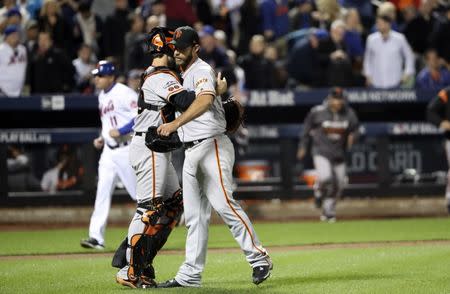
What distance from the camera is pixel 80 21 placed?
17578 millimetres

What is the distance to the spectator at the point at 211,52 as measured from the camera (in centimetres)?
1694

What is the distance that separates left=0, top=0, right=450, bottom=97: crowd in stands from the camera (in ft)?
55.2

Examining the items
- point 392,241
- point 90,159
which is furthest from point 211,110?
point 90,159

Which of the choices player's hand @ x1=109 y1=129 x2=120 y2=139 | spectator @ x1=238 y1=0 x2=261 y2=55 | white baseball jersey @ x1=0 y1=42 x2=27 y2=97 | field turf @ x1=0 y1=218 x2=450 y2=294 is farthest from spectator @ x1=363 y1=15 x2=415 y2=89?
player's hand @ x1=109 y1=129 x2=120 y2=139

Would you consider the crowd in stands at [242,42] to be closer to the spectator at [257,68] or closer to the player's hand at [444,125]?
the spectator at [257,68]

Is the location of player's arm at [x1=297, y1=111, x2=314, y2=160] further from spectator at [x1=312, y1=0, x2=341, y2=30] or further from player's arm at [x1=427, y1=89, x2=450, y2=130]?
spectator at [x1=312, y1=0, x2=341, y2=30]

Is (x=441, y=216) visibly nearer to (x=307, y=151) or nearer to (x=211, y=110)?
(x=307, y=151)

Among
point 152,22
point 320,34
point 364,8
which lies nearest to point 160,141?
point 152,22

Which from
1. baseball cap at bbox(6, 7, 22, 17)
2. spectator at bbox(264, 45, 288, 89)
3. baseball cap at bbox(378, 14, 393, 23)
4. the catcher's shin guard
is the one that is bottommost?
the catcher's shin guard

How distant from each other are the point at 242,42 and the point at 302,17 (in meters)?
1.15

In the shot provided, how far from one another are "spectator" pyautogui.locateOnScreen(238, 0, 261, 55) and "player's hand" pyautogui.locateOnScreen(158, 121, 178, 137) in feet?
33.3

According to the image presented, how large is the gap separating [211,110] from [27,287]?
7.17 ft

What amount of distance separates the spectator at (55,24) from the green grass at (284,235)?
3.12m

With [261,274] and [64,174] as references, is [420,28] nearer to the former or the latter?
[64,174]
